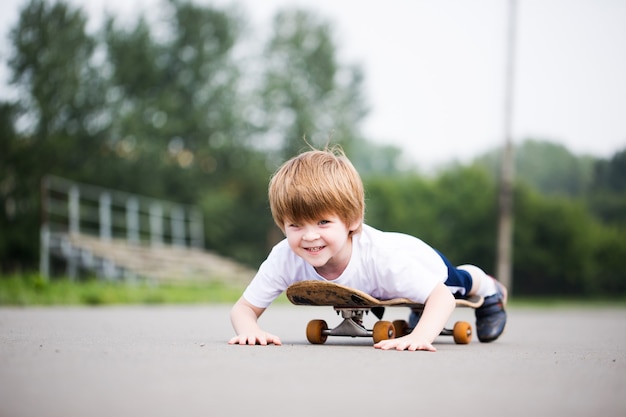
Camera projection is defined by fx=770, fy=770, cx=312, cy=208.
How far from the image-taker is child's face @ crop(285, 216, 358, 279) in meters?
3.53

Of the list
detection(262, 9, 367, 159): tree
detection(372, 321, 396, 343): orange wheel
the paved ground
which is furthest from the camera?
detection(262, 9, 367, 159): tree

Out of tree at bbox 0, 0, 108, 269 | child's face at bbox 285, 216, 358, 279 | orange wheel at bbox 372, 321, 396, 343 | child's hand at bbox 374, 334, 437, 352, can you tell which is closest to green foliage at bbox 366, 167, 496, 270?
tree at bbox 0, 0, 108, 269

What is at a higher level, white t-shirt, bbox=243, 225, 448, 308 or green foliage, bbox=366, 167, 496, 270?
green foliage, bbox=366, 167, 496, 270

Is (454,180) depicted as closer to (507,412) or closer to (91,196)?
(91,196)

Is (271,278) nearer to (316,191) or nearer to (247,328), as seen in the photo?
(247,328)

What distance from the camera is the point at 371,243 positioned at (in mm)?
3750

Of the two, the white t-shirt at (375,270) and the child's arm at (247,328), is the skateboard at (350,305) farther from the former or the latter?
the child's arm at (247,328)

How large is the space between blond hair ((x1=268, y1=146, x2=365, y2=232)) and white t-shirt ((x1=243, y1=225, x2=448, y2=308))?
0.50 ft

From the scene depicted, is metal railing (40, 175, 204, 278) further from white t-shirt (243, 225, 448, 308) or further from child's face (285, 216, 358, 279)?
child's face (285, 216, 358, 279)

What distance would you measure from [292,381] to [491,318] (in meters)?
2.36

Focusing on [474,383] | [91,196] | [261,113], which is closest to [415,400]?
[474,383]

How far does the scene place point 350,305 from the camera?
374 cm

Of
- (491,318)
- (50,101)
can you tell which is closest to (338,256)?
(491,318)

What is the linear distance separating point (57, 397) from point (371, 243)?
82.8 inches
